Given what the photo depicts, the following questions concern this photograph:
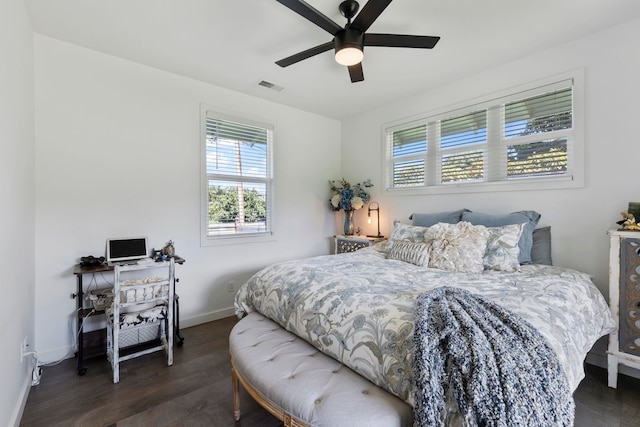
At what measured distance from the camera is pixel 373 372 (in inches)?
46.3

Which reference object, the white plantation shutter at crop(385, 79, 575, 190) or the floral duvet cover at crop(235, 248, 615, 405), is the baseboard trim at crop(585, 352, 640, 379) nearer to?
the floral duvet cover at crop(235, 248, 615, 405)

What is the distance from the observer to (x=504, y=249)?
2244mm

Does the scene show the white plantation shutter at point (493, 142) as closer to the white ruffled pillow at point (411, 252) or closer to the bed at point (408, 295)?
the bed at point (408, 295)

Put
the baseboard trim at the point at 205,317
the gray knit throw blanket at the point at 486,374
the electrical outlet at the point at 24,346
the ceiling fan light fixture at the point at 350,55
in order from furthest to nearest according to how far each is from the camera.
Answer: the baseboard trim at the point at 205,317 → the ceiling fan light fixture at the point at 350,55 → the electrical outlet at the point at 24,346 → the gray knit throw blanket at the point at 486,374

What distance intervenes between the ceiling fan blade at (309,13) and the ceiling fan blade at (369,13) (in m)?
0.14

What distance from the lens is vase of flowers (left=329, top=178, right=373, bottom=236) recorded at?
407 cm

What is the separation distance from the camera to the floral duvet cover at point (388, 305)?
118 centimetres

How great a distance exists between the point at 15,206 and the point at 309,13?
2076 mm

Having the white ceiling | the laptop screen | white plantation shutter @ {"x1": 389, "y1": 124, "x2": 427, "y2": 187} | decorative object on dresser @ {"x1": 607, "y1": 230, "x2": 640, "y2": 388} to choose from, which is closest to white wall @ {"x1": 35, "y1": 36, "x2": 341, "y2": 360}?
the laptop screen

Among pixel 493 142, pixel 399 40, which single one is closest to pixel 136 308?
pixel 399 40

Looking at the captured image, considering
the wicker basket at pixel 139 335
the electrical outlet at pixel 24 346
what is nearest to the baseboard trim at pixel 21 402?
the electrical outlet at pixel 24 346

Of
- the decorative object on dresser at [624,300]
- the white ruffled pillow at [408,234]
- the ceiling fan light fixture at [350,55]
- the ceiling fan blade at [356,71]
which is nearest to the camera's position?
the decorative object on dresser at [624,300]

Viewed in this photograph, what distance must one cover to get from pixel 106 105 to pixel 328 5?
85.8 inches

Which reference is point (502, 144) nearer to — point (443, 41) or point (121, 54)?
point (443, 41)
